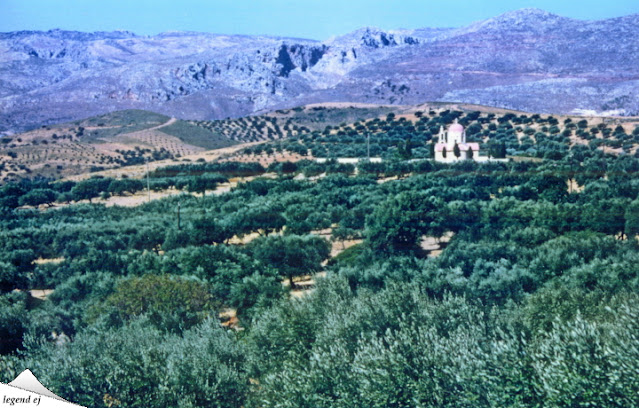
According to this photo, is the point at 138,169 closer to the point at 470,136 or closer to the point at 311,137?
the point at 311,137

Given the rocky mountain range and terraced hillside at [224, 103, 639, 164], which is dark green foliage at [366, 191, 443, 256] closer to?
terraced hillside at [224, 103, 639, 164]

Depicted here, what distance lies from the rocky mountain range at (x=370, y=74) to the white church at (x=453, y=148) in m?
18.8

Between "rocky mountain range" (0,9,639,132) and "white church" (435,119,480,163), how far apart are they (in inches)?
740

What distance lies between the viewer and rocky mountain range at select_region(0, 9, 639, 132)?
2475 inches

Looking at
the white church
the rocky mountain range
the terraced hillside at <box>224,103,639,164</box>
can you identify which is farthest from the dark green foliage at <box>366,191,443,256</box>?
the rocky mountain range

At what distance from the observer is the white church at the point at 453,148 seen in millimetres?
40562

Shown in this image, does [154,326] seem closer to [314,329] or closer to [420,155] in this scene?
[314,329]

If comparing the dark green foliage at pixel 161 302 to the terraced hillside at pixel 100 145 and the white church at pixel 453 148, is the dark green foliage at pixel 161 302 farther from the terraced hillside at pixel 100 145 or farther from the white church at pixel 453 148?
the terraced hillside at pixel 100 145

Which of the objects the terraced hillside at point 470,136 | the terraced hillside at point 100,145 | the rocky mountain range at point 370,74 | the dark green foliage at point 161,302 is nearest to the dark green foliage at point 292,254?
the dark green foliage at point 161,302

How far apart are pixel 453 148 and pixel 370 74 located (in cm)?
7642

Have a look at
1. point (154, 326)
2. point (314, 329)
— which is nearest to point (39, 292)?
point (154, 326)

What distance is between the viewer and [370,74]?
Answer: 374 feet

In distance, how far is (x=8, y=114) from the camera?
102 m

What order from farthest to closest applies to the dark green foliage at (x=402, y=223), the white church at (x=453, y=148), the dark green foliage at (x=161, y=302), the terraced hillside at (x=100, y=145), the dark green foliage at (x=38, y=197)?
the terraced hillside at (x=100, y=145)
the white church at (x=453, y=148)
the dark green foliage at (x=38, y=197)
the dark green foliage at (x=402, y=223)
the dark green foliage at (x=161, y=302)
